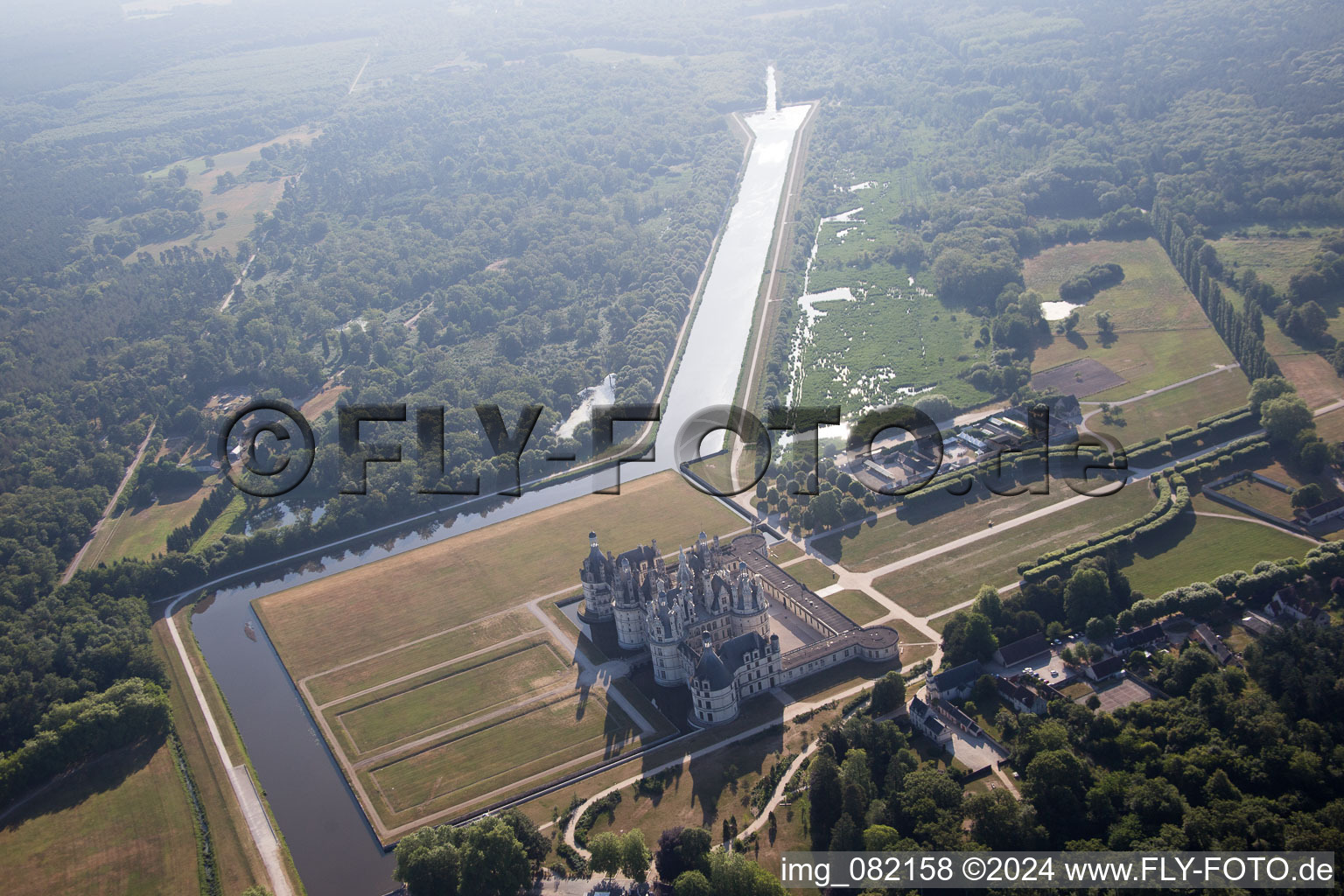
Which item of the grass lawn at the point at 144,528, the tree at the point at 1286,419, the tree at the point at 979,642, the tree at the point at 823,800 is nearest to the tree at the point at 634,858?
the tree at the point at 823,800

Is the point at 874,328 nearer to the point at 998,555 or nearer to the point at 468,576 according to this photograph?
the point at 998,555

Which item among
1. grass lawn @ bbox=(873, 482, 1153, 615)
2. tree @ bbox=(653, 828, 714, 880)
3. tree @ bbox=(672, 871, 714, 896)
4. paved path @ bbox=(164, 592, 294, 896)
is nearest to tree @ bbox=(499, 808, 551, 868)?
tree @ bbox=(653, 828, 714, 880)

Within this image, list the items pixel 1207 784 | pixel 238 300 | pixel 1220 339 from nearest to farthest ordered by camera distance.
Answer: pixel 1207 784, pixel 1220 339, pixel 238 300

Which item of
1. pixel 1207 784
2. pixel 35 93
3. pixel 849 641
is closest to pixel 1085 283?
pixel 849 641

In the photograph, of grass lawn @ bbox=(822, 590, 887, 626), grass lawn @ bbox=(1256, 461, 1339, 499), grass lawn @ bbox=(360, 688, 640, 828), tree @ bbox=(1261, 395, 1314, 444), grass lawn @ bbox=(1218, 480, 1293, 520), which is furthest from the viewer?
tree @ bbox=(1261, 395, 1314, 444)

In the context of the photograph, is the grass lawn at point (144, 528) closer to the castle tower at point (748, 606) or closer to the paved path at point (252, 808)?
the paved path at point (252, 808)

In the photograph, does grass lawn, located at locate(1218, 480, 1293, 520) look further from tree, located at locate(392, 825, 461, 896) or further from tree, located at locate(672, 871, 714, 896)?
tree, located at locate(392, 825, 461, 896)

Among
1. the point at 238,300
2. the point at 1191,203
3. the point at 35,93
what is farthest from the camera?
the point at 35,93

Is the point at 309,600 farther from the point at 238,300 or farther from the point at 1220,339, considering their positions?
the point at 1220,339
